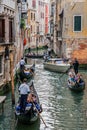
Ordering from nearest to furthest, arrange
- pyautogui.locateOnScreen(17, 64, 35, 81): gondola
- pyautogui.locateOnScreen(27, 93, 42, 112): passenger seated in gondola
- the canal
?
the canal
pyautogui.locateOnScreen(27, 93, 42, 112): passenger seated in gondola
pyautogui.locateOnScreen(17, 64, 35, 81): gondola

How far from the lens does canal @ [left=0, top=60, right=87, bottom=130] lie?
356 inches

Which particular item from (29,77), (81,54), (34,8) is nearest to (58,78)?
(29,77)

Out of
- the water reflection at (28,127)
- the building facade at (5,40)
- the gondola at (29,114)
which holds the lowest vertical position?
the water reflection at (28,127)

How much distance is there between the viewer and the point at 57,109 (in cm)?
1072

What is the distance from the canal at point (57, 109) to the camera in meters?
9.05

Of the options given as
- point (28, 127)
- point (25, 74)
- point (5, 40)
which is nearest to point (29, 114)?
point (28, 127)

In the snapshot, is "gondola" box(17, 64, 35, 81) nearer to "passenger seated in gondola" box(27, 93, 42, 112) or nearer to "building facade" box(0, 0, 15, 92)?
"building facade" box(0, 0, 15, 92)

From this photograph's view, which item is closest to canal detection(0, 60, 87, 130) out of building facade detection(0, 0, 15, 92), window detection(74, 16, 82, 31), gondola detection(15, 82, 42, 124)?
gondola detection(15, 82, 42, 124)

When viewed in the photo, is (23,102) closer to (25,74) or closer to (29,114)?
(29,114)

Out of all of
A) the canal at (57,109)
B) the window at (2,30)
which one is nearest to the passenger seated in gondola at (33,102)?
the canal at (57,109)

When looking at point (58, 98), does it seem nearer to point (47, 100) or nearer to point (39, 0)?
point (47, 100)

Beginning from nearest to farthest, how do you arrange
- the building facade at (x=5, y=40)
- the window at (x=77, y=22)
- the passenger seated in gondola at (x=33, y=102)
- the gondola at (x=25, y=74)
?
the passenger seated in gondola at (x=33, y=102) < the building facade at (x=5, y=40) < the gondola at (x=25, y=74) < the window at (x=77, y=22)

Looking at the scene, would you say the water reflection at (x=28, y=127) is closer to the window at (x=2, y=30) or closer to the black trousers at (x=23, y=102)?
the black trousers at (x=23, y=102)

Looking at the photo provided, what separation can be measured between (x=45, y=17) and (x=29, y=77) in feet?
111
